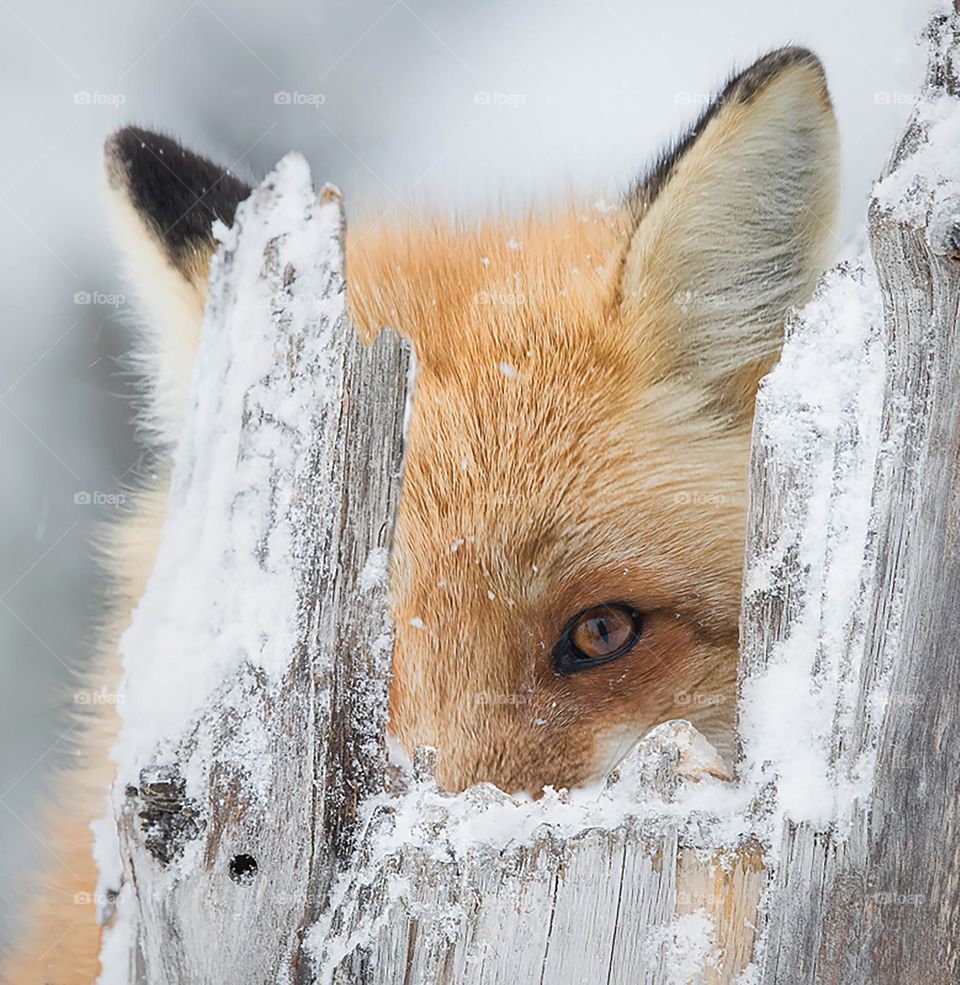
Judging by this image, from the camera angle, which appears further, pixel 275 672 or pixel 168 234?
pixel 168 234

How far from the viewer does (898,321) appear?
2.65ft

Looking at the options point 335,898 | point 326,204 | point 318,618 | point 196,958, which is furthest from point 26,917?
point 326,204

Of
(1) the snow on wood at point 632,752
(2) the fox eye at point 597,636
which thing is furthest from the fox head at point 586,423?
(1) the snow on wood at point 632,752

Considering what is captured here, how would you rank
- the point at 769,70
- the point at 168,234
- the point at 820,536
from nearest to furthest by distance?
1. the point at 820,536
2. the point at 769,70
3. the point at 168,234

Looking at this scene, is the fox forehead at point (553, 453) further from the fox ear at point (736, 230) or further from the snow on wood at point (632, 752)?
the snow on wood at point (632, 752)

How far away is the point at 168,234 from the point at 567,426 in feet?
2.07

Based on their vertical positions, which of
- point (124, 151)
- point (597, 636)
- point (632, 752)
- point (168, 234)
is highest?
point (124, 151)

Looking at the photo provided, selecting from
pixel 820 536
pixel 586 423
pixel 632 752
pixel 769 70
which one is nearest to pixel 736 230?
pixel 769 70

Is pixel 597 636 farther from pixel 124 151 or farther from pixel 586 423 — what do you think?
pixel 124 151

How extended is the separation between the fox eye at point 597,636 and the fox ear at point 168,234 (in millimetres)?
643

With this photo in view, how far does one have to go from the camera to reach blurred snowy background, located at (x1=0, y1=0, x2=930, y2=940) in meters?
1.34

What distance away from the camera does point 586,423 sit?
1225mm

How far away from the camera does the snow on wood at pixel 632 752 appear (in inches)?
31.2

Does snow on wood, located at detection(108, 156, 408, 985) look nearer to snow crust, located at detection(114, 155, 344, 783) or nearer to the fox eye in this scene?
snow crust, located at detection(114, 155, 344, 783)
